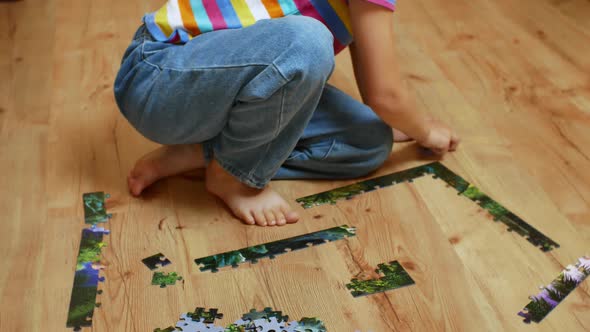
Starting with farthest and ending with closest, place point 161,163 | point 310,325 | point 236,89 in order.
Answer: point 161,163 < point 236,89 < point 310,325

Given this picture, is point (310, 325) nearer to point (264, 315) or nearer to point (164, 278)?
point (264, 315)

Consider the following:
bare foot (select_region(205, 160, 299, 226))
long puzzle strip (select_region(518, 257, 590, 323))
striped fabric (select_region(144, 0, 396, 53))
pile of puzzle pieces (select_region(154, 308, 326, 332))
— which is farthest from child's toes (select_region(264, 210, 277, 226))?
long puzzle strip (select_region(518, 257, 590, 323))

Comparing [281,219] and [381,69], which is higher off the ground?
[381,69]

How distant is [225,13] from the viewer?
1.38m

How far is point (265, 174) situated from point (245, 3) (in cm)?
35

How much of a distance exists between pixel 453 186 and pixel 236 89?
55cm

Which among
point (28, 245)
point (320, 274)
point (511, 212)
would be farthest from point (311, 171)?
point (28, 245)

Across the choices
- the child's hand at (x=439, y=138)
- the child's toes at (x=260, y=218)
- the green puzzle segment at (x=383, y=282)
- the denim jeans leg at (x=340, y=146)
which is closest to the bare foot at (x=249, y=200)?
the child's toes at (x=260, y=218)

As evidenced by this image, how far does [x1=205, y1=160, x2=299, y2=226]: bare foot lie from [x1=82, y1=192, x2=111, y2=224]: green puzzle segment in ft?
0.75

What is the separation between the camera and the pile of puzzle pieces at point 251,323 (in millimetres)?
1146

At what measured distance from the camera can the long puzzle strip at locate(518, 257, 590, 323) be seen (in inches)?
46.5

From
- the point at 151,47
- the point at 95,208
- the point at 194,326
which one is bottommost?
the point at 95,208

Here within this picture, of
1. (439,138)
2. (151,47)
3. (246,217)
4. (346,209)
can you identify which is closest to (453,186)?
(439,138)

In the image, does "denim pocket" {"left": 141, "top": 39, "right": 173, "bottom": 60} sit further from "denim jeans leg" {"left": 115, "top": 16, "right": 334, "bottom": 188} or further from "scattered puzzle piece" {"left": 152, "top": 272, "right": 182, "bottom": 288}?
"scattered puzzle piece" {"left": 152, "top": 272, "right": 182, "bottom": 288}
